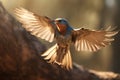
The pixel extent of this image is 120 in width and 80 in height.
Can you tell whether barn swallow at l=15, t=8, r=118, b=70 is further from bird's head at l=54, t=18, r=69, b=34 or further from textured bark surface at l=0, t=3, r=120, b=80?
textured bark surface at l=0, t=3, r=120, b=80

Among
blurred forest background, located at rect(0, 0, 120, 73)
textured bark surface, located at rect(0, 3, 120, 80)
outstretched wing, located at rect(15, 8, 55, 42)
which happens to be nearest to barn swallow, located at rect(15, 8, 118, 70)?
outstretched wing, located at rect(15, 8, 55, 42)

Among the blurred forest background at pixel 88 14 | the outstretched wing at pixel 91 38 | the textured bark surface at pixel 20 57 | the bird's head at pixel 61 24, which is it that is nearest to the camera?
the bird's head at pixel 61 24

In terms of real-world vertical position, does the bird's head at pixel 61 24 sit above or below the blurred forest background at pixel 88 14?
above

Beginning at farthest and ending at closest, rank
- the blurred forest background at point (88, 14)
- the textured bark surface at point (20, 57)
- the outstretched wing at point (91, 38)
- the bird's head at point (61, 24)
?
the blurred forest background at point (88, 14)
the textured bark surface at point (20, 57)
the outstretched wing at point (91, 38)
the bird's head at point (61, 24)

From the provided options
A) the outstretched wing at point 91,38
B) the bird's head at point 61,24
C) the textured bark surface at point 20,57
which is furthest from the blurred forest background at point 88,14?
the bird's head at point 61,24

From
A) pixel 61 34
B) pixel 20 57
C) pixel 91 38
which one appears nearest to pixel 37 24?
pixel 61 34

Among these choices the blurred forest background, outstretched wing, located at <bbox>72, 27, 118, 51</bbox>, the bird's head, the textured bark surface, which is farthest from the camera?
the blurred forest background

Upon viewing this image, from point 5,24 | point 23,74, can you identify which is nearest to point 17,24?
point 5,24

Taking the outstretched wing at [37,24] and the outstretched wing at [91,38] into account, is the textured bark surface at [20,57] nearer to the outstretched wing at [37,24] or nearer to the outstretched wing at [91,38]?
the outstretched wing at [37,24]
